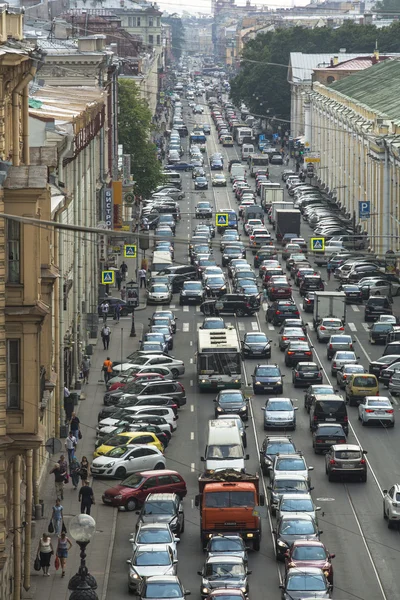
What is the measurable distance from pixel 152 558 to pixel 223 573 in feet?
6.97

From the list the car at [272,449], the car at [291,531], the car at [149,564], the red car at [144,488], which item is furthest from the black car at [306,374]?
the car at [149,564]

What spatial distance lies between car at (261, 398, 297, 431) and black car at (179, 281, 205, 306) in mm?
30514

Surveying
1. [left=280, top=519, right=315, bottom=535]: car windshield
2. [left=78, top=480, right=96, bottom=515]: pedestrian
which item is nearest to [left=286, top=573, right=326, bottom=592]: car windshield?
[left=280, top=519, right=315, bottom=535]: car windshield

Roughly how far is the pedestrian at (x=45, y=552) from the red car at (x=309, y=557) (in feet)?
20.4

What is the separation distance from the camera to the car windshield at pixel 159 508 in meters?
46.7

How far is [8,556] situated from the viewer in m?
37.8

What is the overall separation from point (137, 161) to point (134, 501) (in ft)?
259

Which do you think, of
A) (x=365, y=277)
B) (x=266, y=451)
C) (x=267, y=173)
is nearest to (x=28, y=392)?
(x=266, y=451)

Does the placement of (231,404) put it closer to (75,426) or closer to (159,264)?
(75,426)

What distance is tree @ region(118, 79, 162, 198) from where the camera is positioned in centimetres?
12794

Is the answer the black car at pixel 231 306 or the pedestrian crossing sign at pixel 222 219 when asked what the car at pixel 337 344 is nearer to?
the black car at pixel 231 306

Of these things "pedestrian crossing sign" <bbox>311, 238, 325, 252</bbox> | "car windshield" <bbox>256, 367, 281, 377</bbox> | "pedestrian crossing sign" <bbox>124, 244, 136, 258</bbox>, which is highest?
"pedestrian crossing sign" <bbox>124, 244, 136, 258</bbox>

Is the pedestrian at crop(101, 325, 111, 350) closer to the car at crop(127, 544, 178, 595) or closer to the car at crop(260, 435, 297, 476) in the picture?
the car at crop(260, 435, 297, 476)

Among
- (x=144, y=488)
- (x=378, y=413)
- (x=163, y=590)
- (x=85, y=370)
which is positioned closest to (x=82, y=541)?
(x=163, y=590)
